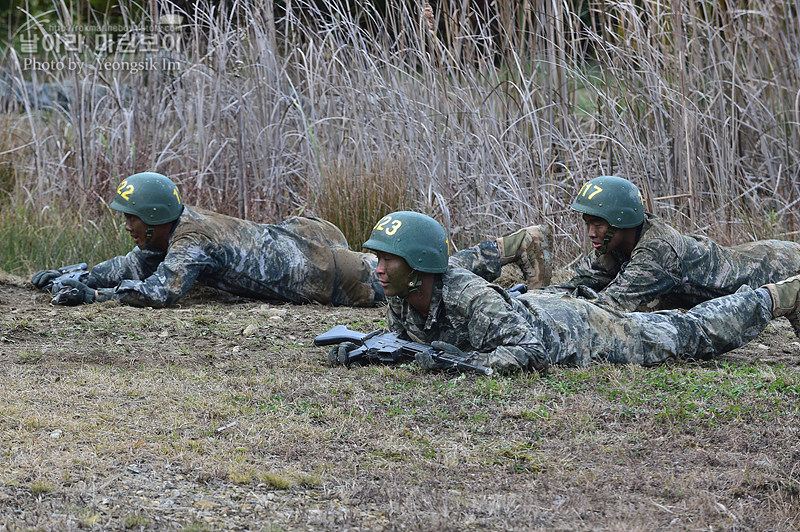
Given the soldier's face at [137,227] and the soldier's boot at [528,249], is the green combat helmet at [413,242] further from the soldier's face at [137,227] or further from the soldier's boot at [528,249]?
the soldier's face at [137,227]

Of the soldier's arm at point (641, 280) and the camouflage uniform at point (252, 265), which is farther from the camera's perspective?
the camouflage uniform at point (252, 265)

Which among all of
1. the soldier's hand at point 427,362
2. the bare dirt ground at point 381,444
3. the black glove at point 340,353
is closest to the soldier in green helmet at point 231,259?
the bare dirt ground at point 381,444

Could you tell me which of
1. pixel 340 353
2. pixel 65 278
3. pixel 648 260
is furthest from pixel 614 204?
pixel 65 278

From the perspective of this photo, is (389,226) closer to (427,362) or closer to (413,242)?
(413,242)

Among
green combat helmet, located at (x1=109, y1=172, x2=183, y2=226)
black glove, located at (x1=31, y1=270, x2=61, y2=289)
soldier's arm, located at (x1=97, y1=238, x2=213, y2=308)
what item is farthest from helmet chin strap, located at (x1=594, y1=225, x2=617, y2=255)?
black glove, located at (x1=31, y1=270, x2=61, y2=289)

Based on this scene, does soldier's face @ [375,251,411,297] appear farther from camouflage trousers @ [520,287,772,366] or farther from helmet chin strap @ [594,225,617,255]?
helmet chin strap @ [594,225,617,255]

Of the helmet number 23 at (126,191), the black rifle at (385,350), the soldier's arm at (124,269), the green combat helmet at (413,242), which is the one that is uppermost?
the green combat helmet at (413,242)

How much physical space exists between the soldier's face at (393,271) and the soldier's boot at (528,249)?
6.92 feet

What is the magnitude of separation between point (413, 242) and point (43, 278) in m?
3.37

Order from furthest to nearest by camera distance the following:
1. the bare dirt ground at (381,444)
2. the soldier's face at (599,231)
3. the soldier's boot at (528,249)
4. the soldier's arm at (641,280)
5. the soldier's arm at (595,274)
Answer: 1. the soldier's boot at (528,249)
2. the soldier's arm at (595,274)
3. the soldier's face at (599,231)
4. the soldier's arm at (641,280)
5. the bare dirt ground at (381,444)

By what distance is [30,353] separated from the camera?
5141mm

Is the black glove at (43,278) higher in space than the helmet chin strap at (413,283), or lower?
lower

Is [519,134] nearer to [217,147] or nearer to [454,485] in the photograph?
[217,147]

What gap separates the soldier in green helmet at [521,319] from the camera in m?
4.70
